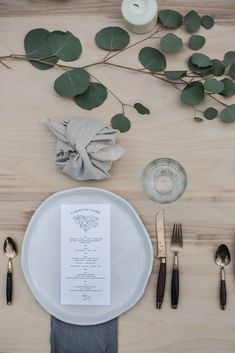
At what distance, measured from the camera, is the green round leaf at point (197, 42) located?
39.1 inches

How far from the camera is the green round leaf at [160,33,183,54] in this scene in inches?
38.7

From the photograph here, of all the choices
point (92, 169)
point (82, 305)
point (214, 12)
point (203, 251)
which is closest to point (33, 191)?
point (92, 169)

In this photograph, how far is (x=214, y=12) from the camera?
3.33 ft

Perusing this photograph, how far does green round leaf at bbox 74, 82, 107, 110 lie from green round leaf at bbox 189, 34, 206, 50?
0.22m

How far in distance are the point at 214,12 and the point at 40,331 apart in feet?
2.51

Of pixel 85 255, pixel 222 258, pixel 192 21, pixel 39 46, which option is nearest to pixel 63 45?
pixel 39 46

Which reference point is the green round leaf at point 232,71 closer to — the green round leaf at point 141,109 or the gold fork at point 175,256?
the green round leaf at point 141,109

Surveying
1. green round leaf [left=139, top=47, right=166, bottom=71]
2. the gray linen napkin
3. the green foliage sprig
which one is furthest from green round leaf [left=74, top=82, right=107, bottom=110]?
the gray linen napkin

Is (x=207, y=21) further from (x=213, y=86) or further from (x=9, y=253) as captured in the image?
(x=9, y=253)

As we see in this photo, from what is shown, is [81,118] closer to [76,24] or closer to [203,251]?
[76,24]

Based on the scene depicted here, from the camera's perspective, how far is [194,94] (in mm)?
973

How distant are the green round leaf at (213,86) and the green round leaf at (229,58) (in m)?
0.05

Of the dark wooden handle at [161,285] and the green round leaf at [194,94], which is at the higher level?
the green round leaf at [194,94]

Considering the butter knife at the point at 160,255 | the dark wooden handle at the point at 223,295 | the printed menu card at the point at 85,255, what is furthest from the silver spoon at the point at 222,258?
the printed menu card at the point at 85,255
